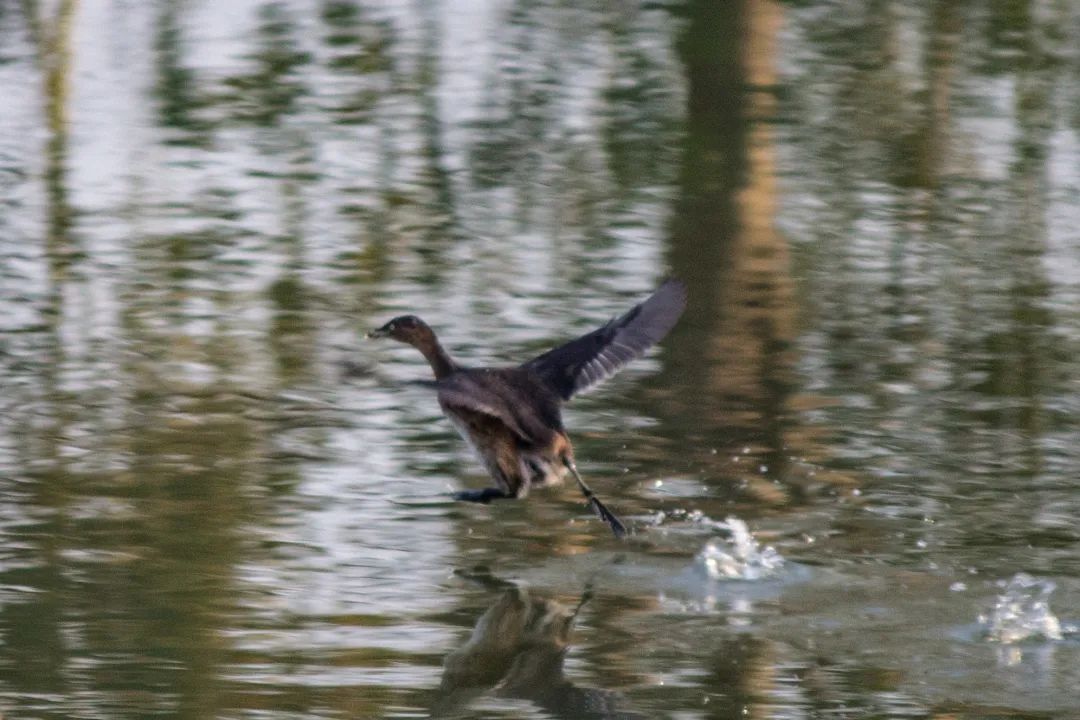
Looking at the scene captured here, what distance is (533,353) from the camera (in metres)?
8.78

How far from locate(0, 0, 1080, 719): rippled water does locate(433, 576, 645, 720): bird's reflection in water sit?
1 centimetres

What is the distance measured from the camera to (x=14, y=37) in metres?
15.3

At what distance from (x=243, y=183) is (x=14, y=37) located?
14.4 feet

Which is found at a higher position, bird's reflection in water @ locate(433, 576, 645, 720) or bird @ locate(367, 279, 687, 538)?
bird @ locate(367, 279, 687, 538)

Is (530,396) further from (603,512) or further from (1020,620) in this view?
(1020,620)

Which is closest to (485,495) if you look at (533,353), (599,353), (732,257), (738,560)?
(599,353)

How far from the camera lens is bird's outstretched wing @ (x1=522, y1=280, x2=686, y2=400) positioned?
255 inches

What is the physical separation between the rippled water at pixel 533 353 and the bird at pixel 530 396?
0.79 ft

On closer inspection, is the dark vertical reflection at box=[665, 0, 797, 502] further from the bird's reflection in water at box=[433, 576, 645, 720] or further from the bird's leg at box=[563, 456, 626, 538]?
the bird's reflection in water at box=[433, 576, 645, 720]

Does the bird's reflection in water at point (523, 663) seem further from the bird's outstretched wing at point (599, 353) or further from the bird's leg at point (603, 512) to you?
the bird's outstretched wing at point (599, 353)

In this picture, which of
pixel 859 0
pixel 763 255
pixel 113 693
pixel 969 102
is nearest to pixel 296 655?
pixel 113 693

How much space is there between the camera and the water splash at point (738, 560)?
6.41 metres

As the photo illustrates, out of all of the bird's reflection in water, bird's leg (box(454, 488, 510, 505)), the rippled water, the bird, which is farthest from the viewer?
bird's leg (box(454, 488, 510, 505))

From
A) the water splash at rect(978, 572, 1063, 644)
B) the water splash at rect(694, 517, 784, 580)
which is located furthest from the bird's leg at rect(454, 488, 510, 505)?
the water splash at rect(978, 572, 1063, 644)
